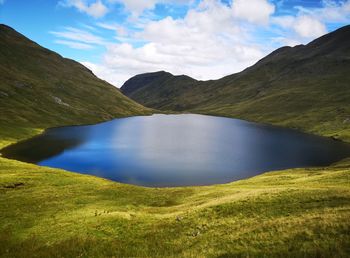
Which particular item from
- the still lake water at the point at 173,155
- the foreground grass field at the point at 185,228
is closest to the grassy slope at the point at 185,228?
the foreground grass field at the point at 185,228

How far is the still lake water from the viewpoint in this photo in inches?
3378

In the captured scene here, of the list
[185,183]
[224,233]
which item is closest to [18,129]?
[185,183]

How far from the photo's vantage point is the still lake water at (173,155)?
85.8m

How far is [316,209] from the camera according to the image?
2636 cm

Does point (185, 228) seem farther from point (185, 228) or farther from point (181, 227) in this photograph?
point (181, 227)

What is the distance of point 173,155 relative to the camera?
111625 mm

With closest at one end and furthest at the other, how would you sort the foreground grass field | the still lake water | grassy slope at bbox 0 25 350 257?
the foreground grass field < grassy slope at bbox 0 25 350 257 < the still lake water

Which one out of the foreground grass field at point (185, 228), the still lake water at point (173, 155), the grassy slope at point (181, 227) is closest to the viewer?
the foreground grass field at point (185, 228)

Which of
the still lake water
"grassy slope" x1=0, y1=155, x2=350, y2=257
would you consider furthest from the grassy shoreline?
the still lake water

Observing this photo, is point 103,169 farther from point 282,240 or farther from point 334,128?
point 334,128

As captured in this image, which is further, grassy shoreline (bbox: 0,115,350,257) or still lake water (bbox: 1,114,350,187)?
still lake water (bbox: 1,114,350,187)

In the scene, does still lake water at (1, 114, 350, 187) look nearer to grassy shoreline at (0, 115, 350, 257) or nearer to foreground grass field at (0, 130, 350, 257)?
foreground grass field at (0, 130, 350, 257)

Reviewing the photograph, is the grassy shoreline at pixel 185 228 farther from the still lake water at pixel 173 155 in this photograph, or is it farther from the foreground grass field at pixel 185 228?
the still lake water at pixel 173 155

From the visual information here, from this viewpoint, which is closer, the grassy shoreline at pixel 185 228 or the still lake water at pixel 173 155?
the grassy shoreline at pixel 185 228
